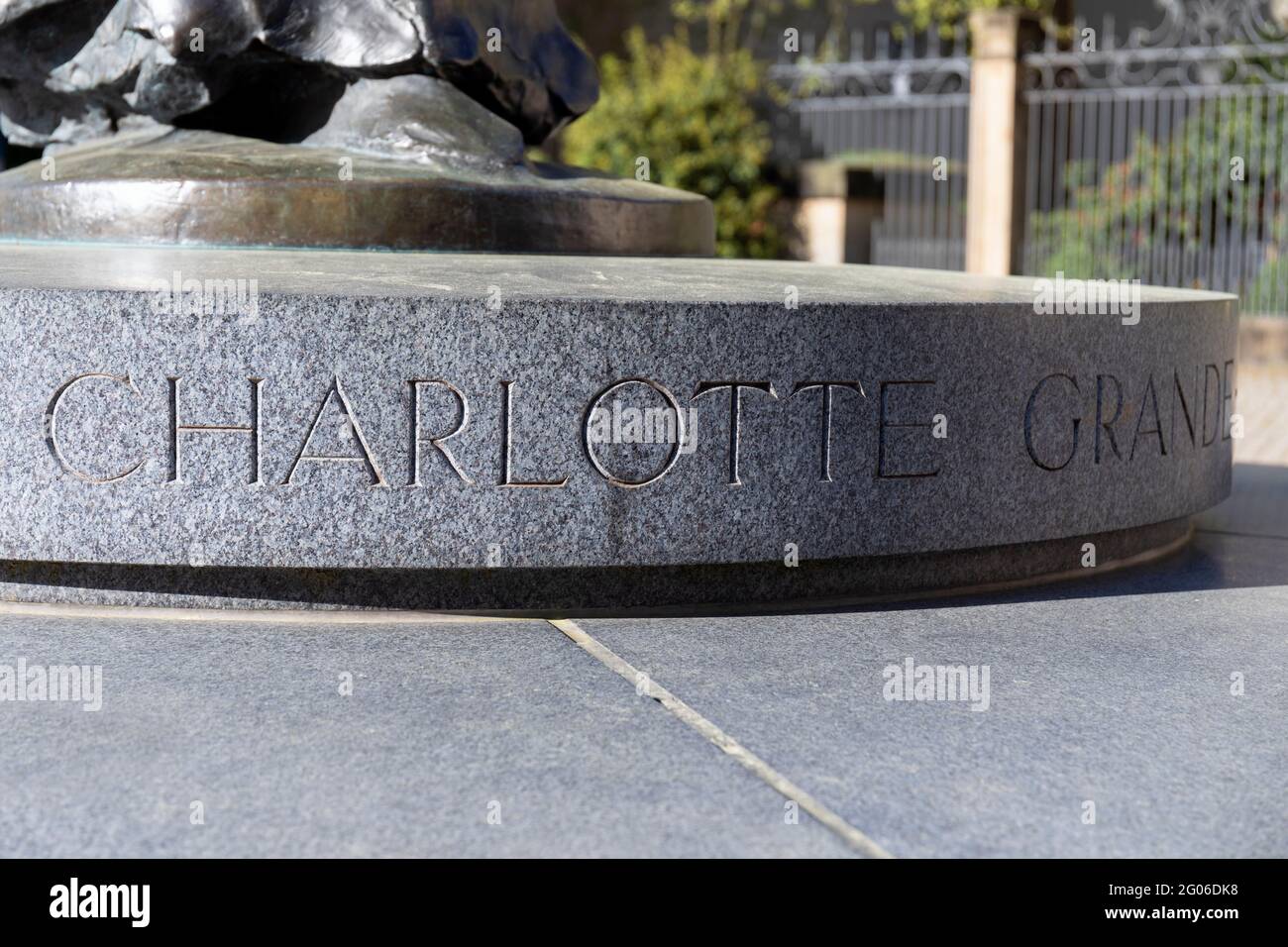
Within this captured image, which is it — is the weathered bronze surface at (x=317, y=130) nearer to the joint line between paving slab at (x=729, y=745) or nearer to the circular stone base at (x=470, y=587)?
the circular stone base at (x=470, y=587)

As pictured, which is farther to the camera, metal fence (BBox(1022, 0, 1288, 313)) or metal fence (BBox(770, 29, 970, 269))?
metal fence (BBox(770, 29, 970, 269))

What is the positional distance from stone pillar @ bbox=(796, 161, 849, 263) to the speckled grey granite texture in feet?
44.5

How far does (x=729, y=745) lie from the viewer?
3.38 m

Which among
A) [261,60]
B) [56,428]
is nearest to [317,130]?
[261,60]

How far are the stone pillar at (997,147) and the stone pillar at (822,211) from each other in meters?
2.19

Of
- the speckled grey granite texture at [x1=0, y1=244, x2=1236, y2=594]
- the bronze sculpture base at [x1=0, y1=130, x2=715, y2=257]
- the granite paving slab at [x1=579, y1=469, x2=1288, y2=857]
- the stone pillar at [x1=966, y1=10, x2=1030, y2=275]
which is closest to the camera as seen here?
the granite paving slab at [x1=579, y1=469, x2=1288, y2=857]

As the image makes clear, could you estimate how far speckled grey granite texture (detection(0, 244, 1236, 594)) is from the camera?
4168mm

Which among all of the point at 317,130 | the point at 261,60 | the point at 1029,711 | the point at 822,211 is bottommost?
the point at 1029,711

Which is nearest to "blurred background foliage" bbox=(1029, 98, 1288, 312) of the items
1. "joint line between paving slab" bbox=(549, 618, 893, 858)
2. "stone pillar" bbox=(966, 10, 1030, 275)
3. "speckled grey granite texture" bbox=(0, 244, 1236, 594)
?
"stone pillar" bbox=(966, 10, 1030, 275)

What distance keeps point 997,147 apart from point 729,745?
1342 centimetres

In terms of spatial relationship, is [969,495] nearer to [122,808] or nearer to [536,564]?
[536,564]

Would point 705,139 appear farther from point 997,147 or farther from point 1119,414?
point 1119,414

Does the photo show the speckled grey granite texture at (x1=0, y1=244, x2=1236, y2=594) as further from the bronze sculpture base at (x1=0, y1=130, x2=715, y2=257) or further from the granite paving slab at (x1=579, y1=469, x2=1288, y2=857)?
the bronze sculpture base at (x1=0, y1=130, x2=715, y2=257)
